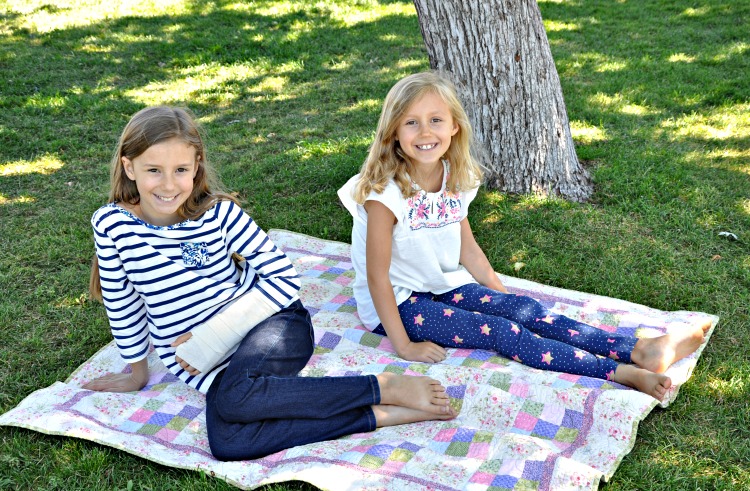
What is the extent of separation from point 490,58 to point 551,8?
5640 mm

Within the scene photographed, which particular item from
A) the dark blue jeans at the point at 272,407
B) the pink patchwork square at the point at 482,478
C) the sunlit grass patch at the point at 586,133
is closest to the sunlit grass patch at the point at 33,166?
the dark blue jeans at the point at 272,407

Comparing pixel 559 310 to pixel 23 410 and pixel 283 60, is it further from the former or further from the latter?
pixel 283 60

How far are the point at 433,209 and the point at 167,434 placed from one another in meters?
1.54

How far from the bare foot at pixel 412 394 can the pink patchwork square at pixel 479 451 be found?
0.22 metres

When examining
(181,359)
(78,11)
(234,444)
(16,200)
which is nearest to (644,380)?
(234,444)

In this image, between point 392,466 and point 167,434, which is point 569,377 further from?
point 167,434

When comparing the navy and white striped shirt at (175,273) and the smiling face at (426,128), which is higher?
the smiling face at (426,128)

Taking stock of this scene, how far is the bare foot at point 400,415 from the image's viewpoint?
288 centimetres

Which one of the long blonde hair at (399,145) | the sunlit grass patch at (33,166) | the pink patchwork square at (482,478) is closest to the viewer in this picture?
the pink patchwork square at (482,478)

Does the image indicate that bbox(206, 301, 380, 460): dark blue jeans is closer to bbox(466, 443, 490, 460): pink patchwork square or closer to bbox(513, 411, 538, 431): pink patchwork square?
bbox(466, 443, 490, 460): pink patchwork square

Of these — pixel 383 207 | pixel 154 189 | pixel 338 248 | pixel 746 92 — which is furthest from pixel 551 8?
pixel 154 189

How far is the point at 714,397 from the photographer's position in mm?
3033

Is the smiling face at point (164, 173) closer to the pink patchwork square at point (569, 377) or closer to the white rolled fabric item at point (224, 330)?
the white rolled fabric item at point (224, 330)

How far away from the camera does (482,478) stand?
8.36ft
